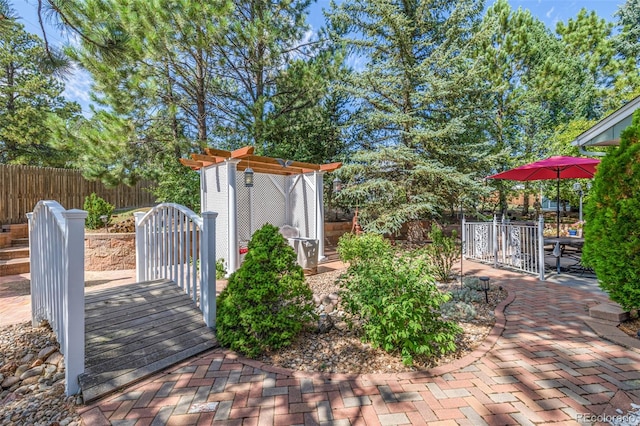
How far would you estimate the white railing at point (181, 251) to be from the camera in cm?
302

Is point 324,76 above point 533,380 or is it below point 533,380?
above

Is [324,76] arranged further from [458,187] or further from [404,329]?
[404,329]

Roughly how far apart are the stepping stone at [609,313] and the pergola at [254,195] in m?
4.86

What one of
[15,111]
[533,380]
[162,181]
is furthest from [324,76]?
[15,111]

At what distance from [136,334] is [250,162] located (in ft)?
13.9

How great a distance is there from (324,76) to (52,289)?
8176 mm

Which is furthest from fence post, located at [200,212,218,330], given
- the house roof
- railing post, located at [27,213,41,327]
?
the house roof

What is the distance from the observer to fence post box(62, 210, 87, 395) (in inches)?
80.0

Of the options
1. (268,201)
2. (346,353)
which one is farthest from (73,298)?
(268,201)

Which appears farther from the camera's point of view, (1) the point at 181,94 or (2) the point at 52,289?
(1) the point at 181,94

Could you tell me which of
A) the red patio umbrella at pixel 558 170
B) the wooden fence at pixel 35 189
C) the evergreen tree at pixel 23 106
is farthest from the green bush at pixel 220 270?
the evergreen tree at pixel 23 106

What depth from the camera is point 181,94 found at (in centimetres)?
854

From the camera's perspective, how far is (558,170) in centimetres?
600

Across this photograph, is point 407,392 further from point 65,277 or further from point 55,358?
point 55,358
